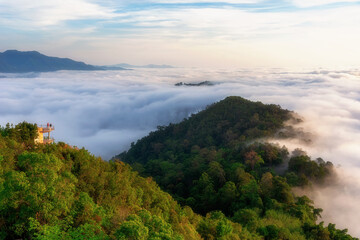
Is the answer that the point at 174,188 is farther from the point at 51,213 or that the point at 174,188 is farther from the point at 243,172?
the point at 51,213

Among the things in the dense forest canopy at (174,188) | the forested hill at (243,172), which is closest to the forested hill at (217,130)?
the forested hill at (243,172)

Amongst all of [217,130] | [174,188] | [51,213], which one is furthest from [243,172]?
[51,213]

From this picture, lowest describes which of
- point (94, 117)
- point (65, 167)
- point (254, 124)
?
point (94, 117)

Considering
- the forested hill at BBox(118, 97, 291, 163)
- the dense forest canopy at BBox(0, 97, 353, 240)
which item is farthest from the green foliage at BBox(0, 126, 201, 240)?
the forested hill at BBox(118, 97, 291, 163)

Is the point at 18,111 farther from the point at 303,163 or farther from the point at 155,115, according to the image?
the point at 303,163

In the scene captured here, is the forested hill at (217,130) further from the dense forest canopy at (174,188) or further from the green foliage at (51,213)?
the green foliage at (51,213)

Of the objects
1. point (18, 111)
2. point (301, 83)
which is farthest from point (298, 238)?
point (18, 111)
